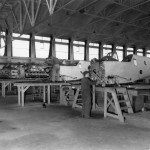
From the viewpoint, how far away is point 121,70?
968cm

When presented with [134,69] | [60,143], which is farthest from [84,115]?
[134,69]

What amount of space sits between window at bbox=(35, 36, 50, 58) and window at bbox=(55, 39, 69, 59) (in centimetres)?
99

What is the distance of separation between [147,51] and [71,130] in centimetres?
2493

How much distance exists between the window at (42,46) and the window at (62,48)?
0.99 m

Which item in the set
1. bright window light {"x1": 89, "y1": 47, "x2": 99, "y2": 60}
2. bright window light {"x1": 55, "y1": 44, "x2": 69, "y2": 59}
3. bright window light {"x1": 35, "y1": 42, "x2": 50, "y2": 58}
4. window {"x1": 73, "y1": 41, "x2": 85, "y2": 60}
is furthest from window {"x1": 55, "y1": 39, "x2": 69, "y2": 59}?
bright window light {"x1": 89, "y1": 47, "x2": 99, "y2": 60}

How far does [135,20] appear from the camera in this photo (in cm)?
1738

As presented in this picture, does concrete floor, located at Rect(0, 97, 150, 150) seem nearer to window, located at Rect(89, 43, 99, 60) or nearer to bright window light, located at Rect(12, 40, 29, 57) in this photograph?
bright window light, located at Rect(12, 40, 29, 57)

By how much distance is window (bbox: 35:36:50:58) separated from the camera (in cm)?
1998

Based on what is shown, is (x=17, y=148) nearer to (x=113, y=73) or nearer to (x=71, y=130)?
(x=71, y=130)

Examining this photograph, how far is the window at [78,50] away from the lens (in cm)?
2205

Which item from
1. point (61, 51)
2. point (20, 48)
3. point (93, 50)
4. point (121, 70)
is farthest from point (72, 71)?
point (93, 50)

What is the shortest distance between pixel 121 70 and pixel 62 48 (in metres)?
12.5

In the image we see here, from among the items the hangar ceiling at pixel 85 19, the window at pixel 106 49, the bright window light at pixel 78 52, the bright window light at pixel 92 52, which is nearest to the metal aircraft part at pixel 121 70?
the hangar ceiling at pixel 85 19

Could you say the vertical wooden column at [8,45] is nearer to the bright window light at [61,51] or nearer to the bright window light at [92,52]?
the bright window light at [61,51]
